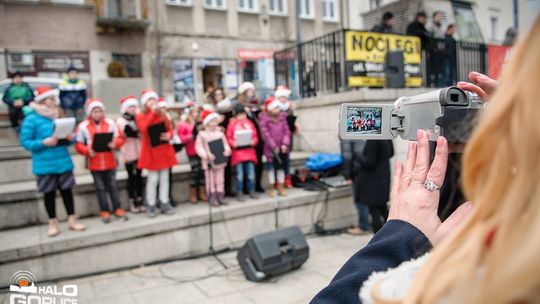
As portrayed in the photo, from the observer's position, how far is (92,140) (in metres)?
5.64

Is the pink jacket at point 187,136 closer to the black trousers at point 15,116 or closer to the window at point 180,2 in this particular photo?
the black trousers at point 15,116

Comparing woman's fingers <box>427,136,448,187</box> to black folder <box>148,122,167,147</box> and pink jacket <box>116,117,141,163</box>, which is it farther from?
pink jacket <box>116,117,141,163</box>

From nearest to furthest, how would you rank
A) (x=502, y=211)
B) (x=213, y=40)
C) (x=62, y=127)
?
(x=502, y=211), (x=62, y=127), (x=213, y=40)

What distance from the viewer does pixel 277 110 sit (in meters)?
7.16

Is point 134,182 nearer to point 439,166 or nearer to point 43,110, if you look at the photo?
point 43,110

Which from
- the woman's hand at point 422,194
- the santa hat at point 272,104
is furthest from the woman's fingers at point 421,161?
the santa hat at point 272,104

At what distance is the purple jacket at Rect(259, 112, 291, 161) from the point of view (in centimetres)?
698

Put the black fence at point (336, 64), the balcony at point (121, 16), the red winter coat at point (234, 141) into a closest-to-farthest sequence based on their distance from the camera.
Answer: the red winter coat at point (234, 141)
the black fence at point (336, 64)
the balcony at point (121, 16)

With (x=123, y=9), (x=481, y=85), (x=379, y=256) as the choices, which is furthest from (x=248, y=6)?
(x=379, y=256)

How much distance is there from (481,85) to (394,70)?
683cm

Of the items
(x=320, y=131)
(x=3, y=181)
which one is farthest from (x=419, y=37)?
(x=3, y=181)

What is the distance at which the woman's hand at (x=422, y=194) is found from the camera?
44.5 inches

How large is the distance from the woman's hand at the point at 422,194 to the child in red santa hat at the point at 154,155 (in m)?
5.06

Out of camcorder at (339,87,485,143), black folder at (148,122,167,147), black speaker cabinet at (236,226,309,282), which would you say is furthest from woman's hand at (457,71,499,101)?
black folder at (148,122,167,147)
